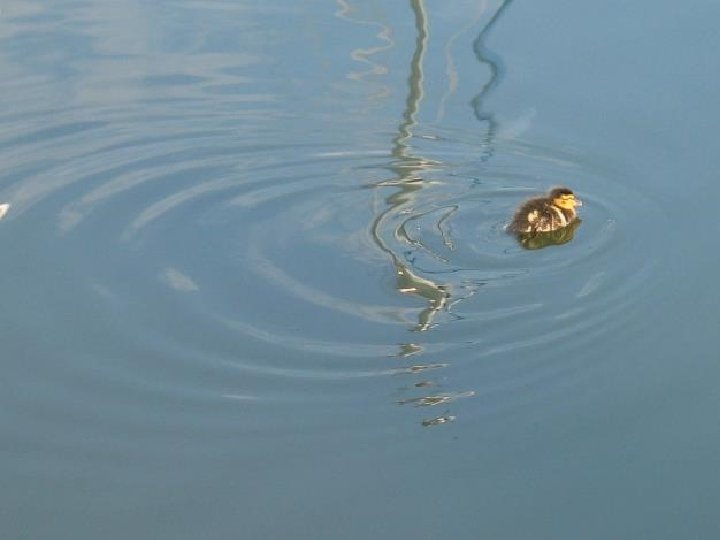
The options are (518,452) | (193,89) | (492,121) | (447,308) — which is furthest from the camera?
Answer: (193,89)

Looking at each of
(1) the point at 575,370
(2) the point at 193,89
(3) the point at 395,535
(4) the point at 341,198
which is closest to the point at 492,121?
(4) the point at 341,198

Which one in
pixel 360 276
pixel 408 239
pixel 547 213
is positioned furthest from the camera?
pixel 408 239

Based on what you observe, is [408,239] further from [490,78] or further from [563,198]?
[490,78]

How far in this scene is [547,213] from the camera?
4633 mm

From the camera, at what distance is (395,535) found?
3.31 metres

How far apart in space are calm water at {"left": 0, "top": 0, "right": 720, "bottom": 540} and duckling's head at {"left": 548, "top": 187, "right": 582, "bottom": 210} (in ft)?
0.30

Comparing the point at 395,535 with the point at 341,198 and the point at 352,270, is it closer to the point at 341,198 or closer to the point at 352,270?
the point at 352,270

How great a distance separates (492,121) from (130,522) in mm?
2609

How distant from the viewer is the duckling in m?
4.62

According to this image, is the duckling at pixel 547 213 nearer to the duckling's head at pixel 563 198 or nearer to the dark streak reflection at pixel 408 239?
the duckling's head at pixel 563 198

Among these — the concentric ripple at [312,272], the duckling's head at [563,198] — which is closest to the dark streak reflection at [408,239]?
the concentric ripple at [312,272]

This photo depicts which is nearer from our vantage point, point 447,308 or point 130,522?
point 130,522

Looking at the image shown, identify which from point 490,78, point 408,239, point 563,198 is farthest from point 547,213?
point 490,78

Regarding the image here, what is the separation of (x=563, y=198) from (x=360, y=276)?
0.71 metres
